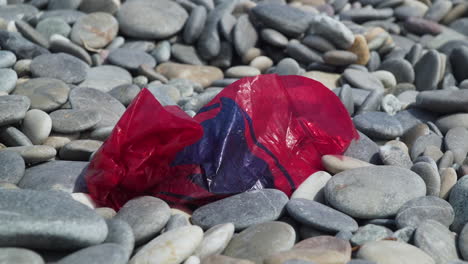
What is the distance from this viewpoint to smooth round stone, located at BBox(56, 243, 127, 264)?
1.90 m

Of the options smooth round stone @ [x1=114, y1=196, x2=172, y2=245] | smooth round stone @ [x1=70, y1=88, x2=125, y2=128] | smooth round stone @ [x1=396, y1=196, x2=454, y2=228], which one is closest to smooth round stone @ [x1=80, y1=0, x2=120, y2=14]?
smooth round stone @ [x1=70, y1=88, x2=125, y2=128]

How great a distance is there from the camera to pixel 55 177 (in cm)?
274

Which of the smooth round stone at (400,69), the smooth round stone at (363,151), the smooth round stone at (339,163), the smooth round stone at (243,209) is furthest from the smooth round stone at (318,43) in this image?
the smooth round stone at (243,209)

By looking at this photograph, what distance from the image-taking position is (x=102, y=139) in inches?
124

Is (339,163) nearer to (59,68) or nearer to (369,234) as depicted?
(369,234)

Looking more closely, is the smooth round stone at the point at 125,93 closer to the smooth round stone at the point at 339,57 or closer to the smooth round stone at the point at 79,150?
the smooth round stone at the point at 79,150

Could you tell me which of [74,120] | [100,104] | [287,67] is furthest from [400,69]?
[74,120]

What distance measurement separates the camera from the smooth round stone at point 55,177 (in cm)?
270

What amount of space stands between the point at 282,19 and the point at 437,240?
8.99 ft

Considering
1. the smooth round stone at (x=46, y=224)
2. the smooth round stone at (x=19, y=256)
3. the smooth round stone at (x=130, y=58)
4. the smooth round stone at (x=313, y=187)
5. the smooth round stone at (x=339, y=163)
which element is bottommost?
the smooth round stone at (x=130, y=58)

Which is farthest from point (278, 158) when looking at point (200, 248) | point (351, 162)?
point (200, 248)

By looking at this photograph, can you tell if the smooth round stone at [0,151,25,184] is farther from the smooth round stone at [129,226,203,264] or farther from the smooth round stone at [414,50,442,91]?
the smooth round stone at [414,50,442,91]

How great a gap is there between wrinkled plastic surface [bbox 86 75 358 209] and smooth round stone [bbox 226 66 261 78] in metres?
1.30

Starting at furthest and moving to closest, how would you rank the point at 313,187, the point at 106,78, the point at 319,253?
the point at 106,78 < the point at 313,187 < the point at 319,253
